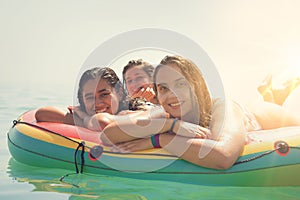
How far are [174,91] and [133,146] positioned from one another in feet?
1.87

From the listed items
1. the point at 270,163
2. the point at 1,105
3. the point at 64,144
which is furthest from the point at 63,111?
the point at 1,105

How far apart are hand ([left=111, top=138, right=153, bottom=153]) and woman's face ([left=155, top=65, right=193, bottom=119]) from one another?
31 cm

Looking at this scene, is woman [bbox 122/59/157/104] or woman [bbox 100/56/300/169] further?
woman [bbox 122/59/157/104]

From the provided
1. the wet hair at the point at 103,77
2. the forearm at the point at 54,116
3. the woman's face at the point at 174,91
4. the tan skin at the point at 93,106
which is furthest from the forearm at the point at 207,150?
the forearm at the point at 54,116

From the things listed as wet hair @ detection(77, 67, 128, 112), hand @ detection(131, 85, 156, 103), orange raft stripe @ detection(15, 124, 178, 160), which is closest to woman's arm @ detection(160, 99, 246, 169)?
orange raft stripe @ detection(15, 124, 178, 160)

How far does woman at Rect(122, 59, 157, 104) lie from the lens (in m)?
4.79

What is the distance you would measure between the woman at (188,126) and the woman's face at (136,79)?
111cm

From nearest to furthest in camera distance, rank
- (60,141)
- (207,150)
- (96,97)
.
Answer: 1. (207,150)
2. (60,141)
3. (96,97)

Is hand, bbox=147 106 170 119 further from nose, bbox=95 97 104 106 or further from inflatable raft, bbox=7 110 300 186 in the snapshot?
nose, bbox=95 97 104 106

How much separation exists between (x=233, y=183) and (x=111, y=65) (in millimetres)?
1705

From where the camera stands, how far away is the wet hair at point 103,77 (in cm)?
419

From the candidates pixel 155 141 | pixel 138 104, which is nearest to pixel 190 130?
pixel 155 141

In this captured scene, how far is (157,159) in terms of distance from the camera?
362 centimetres

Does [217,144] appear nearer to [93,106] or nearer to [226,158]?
[226,158]
